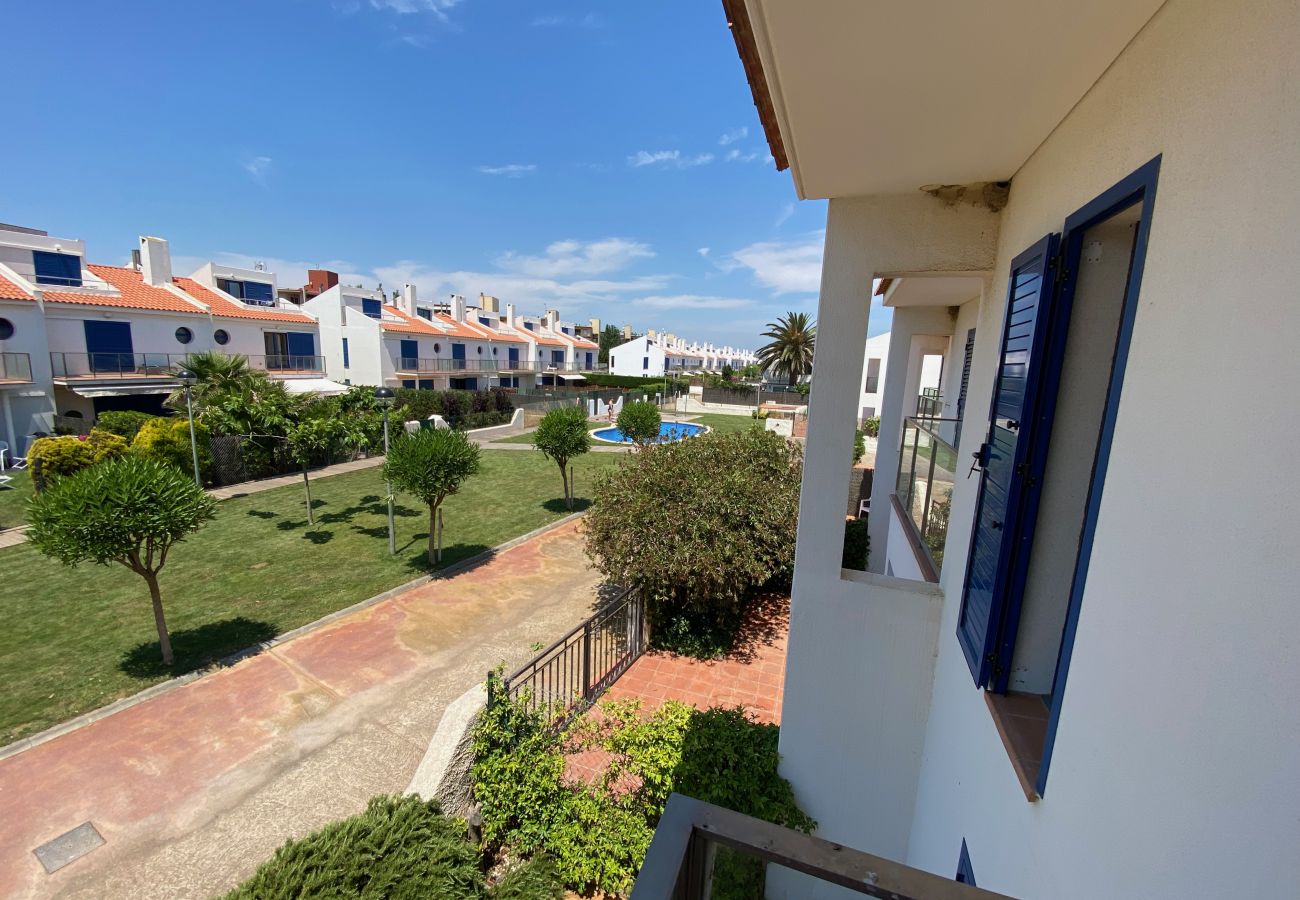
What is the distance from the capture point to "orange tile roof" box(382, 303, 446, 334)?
3422 cm

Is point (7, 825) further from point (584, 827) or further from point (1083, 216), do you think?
point (1083, 216)

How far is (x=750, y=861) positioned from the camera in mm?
1388

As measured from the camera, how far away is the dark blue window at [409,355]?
35031 mm

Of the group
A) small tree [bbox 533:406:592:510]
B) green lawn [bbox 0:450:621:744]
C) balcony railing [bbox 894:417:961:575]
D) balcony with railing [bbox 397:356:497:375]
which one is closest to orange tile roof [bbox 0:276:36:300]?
green lawn [bbox 0:450:621:744]

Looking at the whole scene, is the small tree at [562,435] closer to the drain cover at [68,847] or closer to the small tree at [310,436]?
the small tree at [310,436]

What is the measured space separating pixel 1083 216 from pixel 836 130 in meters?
1.13

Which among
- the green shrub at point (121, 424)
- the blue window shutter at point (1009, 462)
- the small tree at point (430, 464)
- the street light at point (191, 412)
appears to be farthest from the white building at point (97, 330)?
the blue window shutter at point (1009, 462)

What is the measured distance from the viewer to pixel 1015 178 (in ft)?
10.5

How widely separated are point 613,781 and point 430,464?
24.3 feet

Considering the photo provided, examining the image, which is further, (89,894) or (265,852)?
(265,852)

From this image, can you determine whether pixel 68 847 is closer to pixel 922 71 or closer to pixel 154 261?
pixel 922 71

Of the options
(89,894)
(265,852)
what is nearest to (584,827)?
(265,852)

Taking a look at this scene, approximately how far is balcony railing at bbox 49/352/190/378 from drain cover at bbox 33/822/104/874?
21.0 m

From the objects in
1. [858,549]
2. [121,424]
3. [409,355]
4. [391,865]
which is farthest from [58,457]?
[409,355]
